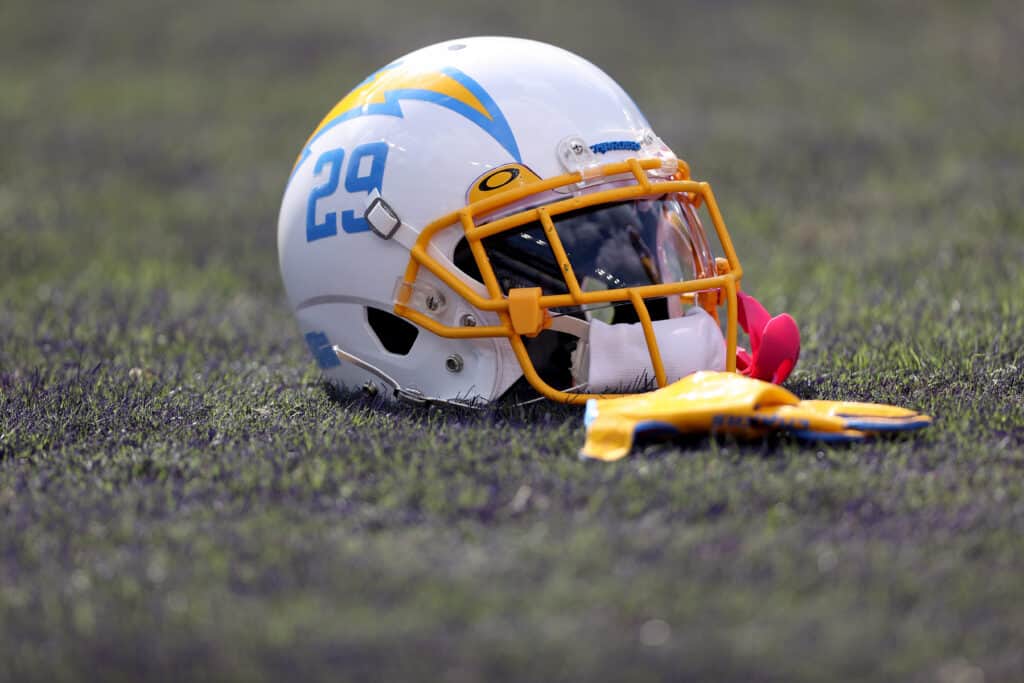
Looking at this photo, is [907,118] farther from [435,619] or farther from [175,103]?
[435,619]

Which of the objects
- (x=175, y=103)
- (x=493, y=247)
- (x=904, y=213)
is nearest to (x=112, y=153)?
(x=175, y=103)

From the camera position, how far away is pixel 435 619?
2404 mm

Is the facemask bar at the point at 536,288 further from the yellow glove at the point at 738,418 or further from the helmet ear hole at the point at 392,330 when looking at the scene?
the yellow glove at the point at 738,418

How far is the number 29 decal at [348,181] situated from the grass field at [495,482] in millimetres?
575

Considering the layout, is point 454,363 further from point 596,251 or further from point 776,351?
point 776,351

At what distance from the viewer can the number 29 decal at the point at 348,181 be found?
3.82m

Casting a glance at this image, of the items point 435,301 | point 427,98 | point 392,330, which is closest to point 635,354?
point 435,301

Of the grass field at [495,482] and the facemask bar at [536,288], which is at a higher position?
the facemask bar at [536,288]

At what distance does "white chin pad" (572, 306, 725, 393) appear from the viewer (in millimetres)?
3738

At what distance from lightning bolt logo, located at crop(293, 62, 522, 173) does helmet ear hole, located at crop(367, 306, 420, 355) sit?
60 centimetres

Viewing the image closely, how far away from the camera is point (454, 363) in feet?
12.6

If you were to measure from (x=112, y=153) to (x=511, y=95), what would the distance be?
589 centimetres

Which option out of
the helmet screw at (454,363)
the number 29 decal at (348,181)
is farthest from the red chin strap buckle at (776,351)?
the number 29 decal at (348,181)

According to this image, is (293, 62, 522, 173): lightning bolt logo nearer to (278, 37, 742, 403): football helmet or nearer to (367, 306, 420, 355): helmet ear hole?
(278, 37, 742, 403): football helmet
